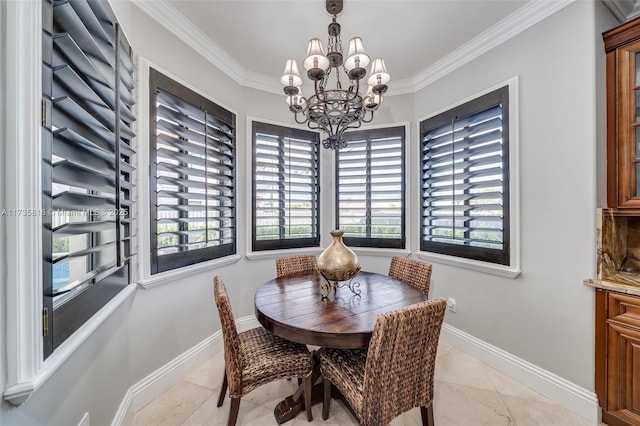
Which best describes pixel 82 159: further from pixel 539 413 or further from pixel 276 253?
pixel 539 413

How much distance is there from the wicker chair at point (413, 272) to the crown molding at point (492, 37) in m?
1.95

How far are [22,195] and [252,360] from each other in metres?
1.30

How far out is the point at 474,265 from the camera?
7.98ft

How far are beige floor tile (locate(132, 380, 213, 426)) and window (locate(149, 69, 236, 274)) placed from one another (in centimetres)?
90

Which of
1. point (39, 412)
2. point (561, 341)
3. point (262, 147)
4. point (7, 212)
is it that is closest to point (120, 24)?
point (7, 212)

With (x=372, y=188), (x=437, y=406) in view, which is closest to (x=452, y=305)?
(x=437, y=406)

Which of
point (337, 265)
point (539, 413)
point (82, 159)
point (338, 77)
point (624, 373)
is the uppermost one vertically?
point (338, 77)

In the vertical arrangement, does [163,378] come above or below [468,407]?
above

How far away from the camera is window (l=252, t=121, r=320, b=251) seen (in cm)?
299

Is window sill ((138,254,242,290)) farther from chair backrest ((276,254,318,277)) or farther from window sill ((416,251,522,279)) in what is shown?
window sill ((416,251,522,279))

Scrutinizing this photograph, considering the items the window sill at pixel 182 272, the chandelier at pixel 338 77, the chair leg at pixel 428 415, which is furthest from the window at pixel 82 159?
the chair leg at pixel 428 415

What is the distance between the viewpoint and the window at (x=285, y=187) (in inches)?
118

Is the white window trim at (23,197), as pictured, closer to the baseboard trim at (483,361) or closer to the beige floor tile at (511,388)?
the baseboard trim at (483,361)

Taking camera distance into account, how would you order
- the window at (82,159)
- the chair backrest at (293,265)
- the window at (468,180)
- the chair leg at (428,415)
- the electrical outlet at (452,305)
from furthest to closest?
the electrical outlet at (452,305)
the chair backrest at (293,265)
the window at (468,180)
the chair leg at (428,415)
the window at (82,159)
